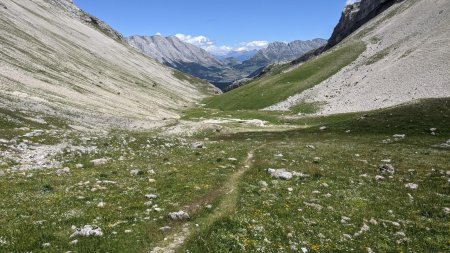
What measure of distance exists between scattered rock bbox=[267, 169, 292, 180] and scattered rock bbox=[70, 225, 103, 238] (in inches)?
591

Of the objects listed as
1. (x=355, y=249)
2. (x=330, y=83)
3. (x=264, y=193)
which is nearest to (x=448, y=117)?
(x=264, y=193)

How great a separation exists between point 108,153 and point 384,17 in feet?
490

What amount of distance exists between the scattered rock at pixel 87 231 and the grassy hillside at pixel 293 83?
102 m

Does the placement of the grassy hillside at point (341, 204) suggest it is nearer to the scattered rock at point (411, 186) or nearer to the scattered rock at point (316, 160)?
the scattered rock at point (316, 160)

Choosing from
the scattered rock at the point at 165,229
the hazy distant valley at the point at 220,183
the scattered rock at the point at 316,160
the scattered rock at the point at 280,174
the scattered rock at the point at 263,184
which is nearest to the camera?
the hazy distant valley at the point at 220,183

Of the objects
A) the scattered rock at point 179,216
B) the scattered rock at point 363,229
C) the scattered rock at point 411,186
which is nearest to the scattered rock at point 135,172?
the scattered rock at point 179,216

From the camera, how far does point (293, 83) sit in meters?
128

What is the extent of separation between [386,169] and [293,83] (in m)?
98.9

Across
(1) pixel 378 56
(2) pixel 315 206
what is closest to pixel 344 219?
(2) pixel 315 206

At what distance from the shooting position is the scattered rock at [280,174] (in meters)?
28.7

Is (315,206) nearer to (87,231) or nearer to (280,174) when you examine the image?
(280,174)

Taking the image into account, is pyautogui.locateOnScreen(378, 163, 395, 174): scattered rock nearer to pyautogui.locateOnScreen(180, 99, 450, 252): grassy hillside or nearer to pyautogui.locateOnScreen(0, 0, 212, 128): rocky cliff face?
pyautogui.locateOnScreen(180, 99, 450, 252): grassy hillside

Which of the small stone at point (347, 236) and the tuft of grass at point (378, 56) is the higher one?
the tuft of grass at point (378, 56)

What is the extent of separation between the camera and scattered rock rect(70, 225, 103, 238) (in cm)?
1722
